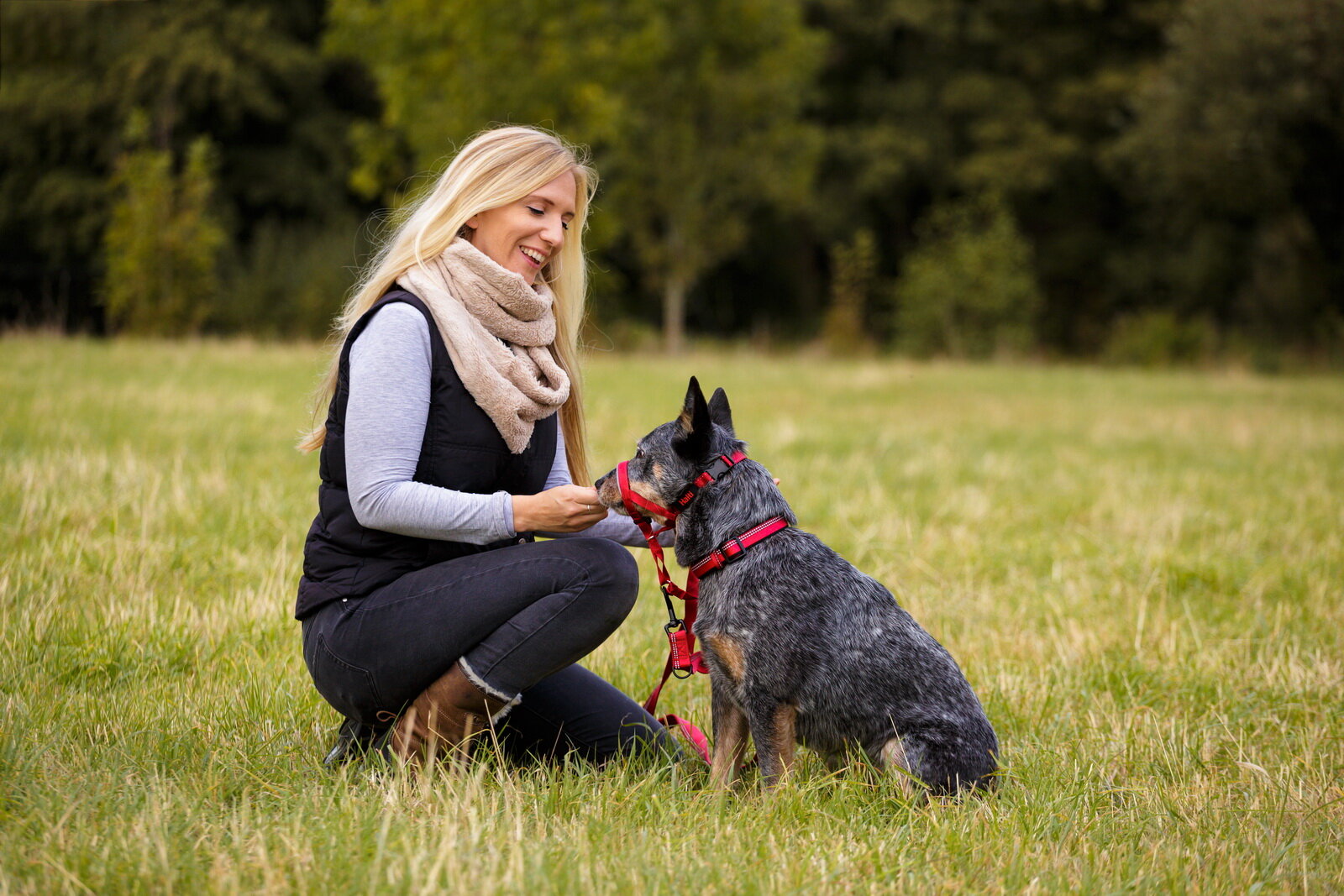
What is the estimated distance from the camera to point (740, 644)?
3.15 metres

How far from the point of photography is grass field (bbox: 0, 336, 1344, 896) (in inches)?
101

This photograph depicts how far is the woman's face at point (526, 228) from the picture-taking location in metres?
3.51

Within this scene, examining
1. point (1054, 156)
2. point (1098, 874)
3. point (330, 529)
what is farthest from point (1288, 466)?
point (1054, 156)

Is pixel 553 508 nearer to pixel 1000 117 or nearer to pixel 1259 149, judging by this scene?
pixel 1259 149

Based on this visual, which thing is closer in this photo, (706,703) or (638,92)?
(706,703)

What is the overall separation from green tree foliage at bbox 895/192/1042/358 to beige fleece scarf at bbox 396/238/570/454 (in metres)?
27.3

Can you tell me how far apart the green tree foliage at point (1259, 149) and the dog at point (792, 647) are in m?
20.6

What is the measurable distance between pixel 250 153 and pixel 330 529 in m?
32.3

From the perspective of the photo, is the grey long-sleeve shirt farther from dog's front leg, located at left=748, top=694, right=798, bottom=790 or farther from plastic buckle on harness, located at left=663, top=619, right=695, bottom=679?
dog's front leg, located at left=748, top=694, right=798, bottom=790

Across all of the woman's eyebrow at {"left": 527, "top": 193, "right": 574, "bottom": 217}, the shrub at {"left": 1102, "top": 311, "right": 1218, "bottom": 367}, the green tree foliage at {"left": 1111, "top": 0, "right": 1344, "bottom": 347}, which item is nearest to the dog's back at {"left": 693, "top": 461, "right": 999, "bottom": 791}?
the woman's eyebrow at {"left": 527, "top": 193, "right": 574, "bottom": 217}

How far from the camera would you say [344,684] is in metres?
3.19

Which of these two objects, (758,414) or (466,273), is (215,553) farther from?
(758,414)

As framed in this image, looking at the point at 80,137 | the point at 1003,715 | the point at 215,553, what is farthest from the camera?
the point at 80,137

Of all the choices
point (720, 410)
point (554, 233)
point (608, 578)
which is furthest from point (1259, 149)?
point (608, 578)
